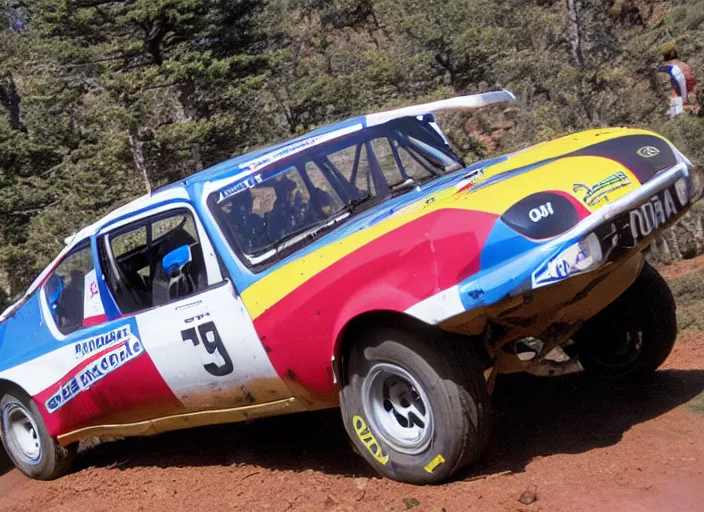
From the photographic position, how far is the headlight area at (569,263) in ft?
12.1

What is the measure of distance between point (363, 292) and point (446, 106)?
191 centimetres

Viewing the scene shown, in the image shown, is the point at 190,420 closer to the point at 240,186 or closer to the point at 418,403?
the point at 240,186

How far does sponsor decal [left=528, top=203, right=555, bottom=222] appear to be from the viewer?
380 centimetres

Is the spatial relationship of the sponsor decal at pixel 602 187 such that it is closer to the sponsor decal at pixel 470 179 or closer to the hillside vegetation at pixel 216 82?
the sponsor decal at pixel 470 179

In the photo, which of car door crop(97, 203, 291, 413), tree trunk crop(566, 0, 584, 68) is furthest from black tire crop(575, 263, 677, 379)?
tree trunk crop(566, 0, 584, 68)

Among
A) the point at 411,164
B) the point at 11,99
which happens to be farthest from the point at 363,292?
the point at 11,99

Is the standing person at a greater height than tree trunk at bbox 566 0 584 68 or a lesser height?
lesser

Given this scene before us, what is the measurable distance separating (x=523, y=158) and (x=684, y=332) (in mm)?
2830

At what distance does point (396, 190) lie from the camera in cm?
→ 548

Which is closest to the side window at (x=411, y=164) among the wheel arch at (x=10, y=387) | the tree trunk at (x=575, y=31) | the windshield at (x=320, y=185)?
the windshield at (x=320, y=185)

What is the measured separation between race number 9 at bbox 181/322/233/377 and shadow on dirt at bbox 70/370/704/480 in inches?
32.8

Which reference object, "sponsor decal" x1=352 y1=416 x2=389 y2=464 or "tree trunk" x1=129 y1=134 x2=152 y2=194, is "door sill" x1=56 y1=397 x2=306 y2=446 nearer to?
"sponsor decal" x1=352 y1=416 x2=389 y2=464

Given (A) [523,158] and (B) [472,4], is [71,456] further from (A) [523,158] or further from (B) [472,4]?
(B) [472,4]

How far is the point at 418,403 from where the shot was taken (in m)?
4.35
